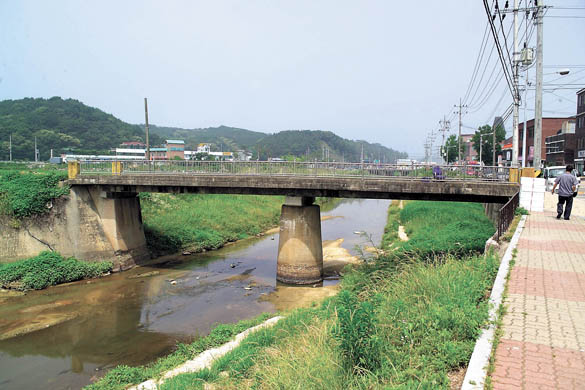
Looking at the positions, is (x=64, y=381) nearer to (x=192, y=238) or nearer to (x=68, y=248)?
(x=68, y=248)

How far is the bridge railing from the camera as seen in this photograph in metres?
17.4

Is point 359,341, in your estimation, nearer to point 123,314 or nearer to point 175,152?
point 123,314

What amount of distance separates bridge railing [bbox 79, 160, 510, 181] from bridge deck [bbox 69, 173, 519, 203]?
474 mm

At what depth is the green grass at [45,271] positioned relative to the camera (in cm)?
2000

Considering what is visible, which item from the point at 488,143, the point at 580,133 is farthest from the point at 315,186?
the point at 488,143

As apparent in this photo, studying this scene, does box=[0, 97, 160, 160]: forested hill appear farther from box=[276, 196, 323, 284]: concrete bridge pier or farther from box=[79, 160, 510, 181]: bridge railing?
box=[276, 196, 323, 284]: concrete bridge pier

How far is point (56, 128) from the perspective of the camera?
96062 millimetres

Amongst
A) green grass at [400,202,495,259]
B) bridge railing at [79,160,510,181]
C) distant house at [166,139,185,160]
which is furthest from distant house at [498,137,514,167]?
distant house at [166,139,185,160]

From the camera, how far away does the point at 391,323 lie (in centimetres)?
661

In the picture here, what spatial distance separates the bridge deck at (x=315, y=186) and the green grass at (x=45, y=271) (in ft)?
14.6

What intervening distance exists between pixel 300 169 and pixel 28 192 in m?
15.4

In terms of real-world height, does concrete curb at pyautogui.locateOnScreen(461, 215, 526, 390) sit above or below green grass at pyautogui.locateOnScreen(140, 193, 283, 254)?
above

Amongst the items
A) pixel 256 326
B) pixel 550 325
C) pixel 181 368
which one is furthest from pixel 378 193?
pixel 550 325

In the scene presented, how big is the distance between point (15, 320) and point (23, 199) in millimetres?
8485
